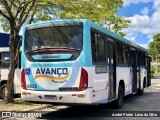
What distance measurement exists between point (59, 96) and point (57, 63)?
3.31 ft

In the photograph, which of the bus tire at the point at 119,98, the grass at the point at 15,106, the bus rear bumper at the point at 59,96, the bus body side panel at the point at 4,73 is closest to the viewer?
the bus rear bumper at the point at 59,96

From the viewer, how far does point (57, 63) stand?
9992 millimetres

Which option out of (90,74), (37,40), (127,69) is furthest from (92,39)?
(127,69)

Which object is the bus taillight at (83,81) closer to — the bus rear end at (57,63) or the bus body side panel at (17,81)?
the bus rear end at (57,63)

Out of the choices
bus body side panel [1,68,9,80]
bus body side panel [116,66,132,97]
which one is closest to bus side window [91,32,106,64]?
bus body side panel [116,66,132,97]

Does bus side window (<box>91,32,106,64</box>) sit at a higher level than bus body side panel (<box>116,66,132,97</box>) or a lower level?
higher

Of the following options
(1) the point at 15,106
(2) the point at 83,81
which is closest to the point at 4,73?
(1) the point at 15,106

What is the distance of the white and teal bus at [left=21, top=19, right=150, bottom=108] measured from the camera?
9.65 metres

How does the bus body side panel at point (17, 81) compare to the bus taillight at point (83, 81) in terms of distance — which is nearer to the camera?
the bus taillight at point (83, 81)

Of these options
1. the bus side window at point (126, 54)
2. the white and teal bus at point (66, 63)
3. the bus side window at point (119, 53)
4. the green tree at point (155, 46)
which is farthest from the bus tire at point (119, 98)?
the green tree at point (155, 46)

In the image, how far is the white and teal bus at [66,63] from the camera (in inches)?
380

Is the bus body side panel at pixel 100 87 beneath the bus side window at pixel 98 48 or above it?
beneath

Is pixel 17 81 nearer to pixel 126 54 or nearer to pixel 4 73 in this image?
pixel 4 73

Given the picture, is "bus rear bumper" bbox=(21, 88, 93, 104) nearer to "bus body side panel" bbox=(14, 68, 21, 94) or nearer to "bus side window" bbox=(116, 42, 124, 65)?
"bus side window" bbox=(116, 42, 124, 65)
